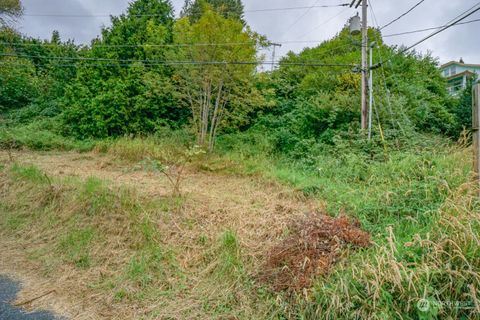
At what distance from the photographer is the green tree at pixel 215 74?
6863 millimetres

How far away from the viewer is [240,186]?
5223mm

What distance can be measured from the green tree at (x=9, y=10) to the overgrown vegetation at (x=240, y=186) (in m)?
5.60

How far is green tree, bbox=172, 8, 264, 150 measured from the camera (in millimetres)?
6863

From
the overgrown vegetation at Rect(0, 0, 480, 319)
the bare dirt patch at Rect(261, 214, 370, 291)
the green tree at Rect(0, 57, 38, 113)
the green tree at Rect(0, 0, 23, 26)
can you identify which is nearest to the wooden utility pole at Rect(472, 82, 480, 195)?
the overgrown vegetation at Rect(0, 0, 480, 319)

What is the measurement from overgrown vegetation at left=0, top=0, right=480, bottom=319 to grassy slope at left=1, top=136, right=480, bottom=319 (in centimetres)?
1

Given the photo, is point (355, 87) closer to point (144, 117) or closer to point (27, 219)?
point (144, 117)

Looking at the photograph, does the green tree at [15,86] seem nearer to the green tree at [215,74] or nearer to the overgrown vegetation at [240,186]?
the overgrown vegetation at [240,186]

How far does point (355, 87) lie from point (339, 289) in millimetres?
7107

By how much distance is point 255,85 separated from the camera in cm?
889

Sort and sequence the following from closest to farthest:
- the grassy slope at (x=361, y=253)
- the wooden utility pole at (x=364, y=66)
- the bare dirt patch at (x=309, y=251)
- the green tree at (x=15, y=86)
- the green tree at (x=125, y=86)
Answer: the grassy slope at (x=361, y=253), the bare dirt patch at (x=309, y=251), the wooden utility pole at (x=364, y=66), the green tree at (x=125, y=86), the green tree at (x=15, y=86)

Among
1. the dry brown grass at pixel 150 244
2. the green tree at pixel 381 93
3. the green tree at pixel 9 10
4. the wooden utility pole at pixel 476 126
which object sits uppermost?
the green tree at pixel 9 10

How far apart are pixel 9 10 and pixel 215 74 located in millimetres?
12717

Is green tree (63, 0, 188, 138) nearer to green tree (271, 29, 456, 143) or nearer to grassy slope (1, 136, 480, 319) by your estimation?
green tree (271, 29, 456, 143)

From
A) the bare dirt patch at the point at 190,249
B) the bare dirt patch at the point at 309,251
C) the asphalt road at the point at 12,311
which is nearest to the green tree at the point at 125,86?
the bare dirt patch at the point at 190,249
